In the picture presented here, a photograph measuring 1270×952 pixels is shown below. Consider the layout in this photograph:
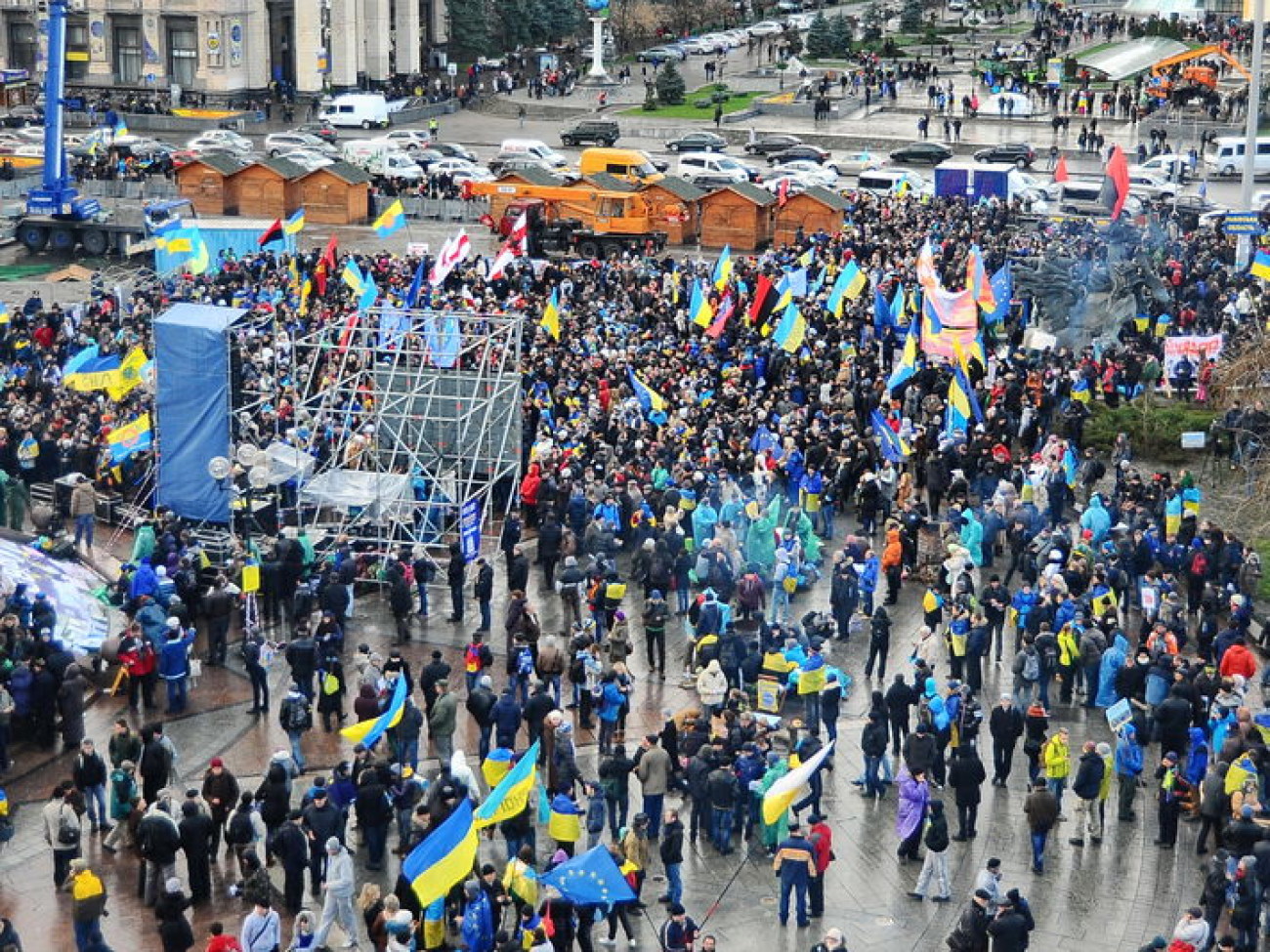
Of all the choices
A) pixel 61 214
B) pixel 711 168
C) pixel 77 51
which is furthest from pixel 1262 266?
pixel 77 51

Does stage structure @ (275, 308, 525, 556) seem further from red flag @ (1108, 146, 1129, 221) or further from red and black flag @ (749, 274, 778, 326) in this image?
red flag @ (1108, 146, 1129, 221)

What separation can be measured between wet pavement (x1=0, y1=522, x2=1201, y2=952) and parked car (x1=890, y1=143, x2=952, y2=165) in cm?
4476

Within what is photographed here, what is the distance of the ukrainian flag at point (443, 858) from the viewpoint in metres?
17.4

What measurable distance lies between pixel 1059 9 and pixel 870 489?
7906 cm

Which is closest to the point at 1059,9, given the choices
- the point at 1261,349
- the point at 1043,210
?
the point at 1043,210

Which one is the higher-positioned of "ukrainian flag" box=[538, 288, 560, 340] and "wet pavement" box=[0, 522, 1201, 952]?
"ukrainian flag" box=[538, 288, 560, 340]

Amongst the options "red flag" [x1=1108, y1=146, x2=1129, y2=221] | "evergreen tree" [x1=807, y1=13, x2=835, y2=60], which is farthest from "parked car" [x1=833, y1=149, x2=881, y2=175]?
"evergreen tree" [x1=807, y1=13, x2=835, y2=60]

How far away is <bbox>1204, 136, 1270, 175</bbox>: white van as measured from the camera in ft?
205

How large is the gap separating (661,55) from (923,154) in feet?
95.4

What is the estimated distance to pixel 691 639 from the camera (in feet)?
83.1

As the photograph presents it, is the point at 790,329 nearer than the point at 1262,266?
Yes

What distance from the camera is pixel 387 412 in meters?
29.5

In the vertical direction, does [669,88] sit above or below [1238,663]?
above

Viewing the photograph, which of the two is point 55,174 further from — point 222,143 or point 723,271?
point 723,271
